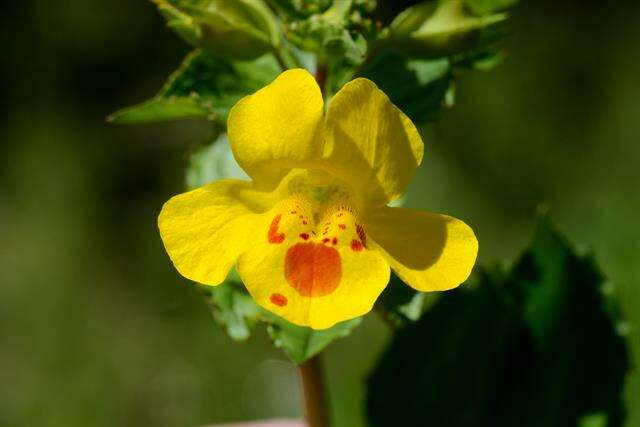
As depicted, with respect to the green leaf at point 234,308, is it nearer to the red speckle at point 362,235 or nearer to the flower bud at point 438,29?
the red speckle at point 362,235

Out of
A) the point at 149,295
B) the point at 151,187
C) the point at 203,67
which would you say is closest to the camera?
the point at 203,67

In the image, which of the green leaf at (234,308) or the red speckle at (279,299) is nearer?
the red speckle at (279,299)

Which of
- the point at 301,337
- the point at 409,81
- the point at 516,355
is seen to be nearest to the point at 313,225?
the point at 301,337

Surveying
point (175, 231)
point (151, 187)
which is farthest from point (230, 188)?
point (151, 187)

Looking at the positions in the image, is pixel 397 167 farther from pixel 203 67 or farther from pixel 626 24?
pixel 626 24

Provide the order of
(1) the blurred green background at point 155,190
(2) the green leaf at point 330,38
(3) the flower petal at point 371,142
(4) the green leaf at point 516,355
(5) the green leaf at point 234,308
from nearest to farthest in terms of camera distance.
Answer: (3) the flower petal at point 371,142, (2) the green leaf at point 330,38, (5) the green leaf at point 234,308, (4) the green leaf at point 516,355, (1) the blurred green background at point 155,190

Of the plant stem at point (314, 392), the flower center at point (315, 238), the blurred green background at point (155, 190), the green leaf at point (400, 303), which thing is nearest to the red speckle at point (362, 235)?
the flower center at point (315, 238)
